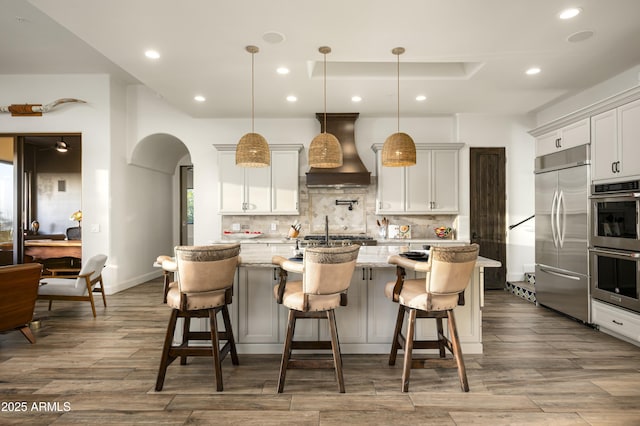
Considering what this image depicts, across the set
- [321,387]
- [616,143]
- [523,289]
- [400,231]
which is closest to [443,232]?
[400,231]

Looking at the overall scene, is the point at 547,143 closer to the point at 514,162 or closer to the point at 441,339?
the point at 514,162

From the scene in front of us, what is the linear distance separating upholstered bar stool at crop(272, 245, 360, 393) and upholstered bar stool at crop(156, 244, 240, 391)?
0.38 meters

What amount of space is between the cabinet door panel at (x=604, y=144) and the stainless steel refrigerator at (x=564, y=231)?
94 millimetres

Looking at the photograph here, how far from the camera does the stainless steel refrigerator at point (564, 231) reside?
12.6 ft

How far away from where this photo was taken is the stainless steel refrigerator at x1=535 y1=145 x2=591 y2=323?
12.6 ft

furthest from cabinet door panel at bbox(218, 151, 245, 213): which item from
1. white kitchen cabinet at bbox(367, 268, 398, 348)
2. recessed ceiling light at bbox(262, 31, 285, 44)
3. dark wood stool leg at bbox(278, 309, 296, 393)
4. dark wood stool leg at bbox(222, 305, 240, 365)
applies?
dark wood stool leg at bbox(278, 309, 296, 393)

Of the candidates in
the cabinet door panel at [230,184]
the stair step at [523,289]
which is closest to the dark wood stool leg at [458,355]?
the stair step at [523,289]

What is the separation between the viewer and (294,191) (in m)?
5.66

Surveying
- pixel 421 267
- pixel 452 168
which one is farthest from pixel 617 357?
pixel 452 168

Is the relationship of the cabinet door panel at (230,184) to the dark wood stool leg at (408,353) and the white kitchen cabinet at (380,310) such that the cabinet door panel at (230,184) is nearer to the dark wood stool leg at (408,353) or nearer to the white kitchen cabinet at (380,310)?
the white kitchen cabinet at (380,310)

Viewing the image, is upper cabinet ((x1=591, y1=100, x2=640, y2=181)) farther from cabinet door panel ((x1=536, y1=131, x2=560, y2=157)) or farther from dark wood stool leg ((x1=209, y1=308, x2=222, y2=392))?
dark wood stool leg ((x1=209, y1=308, x2=222, y2=392))

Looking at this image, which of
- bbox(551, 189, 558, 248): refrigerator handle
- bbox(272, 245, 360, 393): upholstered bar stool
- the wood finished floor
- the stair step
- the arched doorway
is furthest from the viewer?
the arched doorway

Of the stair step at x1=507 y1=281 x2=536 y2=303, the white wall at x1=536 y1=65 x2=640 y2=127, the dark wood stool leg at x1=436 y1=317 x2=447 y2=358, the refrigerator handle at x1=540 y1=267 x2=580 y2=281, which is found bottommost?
the stair step at x1=507 y1=281 x2=536 y2=303

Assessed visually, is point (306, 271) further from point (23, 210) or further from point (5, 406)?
point (23, 210)
